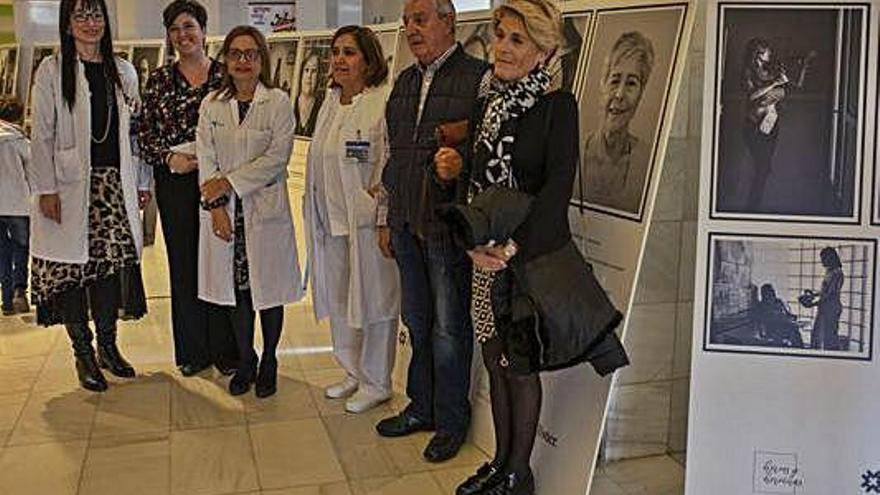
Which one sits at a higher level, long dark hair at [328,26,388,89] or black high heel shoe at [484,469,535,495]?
long dark hair at [328,26,388,89]

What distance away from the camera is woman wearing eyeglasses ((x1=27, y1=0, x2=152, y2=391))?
3.62m

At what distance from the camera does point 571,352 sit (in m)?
2.35

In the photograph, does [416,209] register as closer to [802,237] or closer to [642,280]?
[642,280]

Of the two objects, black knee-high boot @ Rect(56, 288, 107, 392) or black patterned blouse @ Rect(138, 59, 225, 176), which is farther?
black knee-high boot @ Rect(56, 288, 107, 392)

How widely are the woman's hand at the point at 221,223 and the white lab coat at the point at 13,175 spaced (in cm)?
195

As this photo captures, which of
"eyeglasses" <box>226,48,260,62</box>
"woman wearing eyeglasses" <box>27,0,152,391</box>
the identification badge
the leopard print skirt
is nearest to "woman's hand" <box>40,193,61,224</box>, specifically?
"woman wearing eyeglasses" <box>27,0,152,391</box>

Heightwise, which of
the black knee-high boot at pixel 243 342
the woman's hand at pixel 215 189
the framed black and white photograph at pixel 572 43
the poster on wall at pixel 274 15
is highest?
the poster on wall at pixel 274 15

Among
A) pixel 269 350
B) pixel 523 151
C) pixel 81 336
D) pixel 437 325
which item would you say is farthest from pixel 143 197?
pixel 523 151

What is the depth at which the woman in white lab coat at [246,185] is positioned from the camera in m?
3.51

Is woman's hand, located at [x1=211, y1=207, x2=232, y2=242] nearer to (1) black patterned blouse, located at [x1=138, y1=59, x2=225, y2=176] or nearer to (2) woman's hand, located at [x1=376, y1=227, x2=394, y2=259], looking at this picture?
(1) black patterned blouse, located at [x1=138, y1=59, x2=225, y2=176]

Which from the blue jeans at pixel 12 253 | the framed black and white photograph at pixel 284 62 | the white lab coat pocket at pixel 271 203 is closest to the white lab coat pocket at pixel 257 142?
the white lab coat pocket at pixel 271 203

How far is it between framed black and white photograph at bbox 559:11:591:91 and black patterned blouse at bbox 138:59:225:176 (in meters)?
1.56

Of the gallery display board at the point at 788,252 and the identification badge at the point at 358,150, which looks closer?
the gallery display board at the point at 788,252

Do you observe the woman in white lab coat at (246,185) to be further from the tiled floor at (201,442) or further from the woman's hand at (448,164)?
the woman's hand at (448,164)
